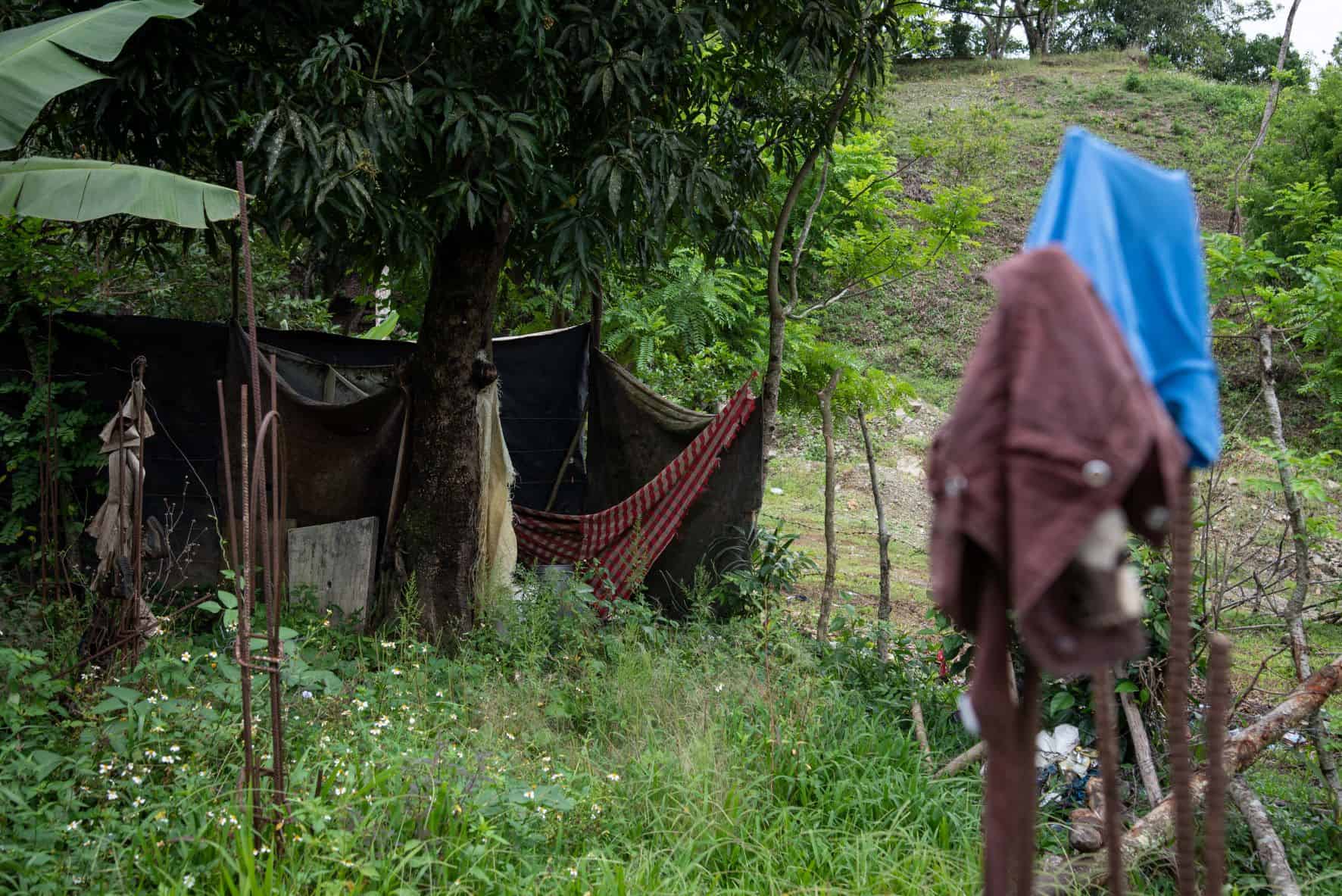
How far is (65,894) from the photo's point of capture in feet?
7.86

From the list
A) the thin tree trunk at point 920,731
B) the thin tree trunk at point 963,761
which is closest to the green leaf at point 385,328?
the thin tree trunk at point 920,731

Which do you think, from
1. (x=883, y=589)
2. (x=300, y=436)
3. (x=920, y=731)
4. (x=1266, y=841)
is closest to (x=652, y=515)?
(x=883, y=589)

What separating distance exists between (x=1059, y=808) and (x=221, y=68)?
4380 mm

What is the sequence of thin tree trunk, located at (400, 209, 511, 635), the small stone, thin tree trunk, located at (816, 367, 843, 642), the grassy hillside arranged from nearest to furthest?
the small stone
thin tree trunk, located at (816, 367, 843, 642)
thin tree trunk, located at (400, 209, 511, 635)
the grassy hillside

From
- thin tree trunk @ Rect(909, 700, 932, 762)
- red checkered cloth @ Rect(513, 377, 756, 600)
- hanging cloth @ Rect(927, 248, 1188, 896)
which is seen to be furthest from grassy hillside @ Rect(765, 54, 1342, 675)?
hanging cloth @ Rect(927, 248, 1188, 896)

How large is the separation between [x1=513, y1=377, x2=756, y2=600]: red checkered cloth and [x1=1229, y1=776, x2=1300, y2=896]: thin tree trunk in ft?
9.13

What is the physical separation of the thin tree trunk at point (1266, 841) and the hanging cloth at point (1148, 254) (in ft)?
7.85

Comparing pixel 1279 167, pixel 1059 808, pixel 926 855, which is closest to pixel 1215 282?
pixel 1059 808

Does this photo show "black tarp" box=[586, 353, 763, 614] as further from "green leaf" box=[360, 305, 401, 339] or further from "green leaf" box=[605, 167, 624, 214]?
"green leaf" box=[360, 305, 401, 339]

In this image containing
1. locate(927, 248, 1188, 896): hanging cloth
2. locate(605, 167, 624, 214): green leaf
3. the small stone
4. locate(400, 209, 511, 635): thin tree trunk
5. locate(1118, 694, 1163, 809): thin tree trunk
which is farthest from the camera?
locate(400, 209, 511, 635): thin tree trunk

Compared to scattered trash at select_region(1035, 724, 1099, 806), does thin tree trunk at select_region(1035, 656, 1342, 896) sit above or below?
above

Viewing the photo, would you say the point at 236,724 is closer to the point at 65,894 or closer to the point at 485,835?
the point at 65,894

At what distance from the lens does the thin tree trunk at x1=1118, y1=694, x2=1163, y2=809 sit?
324 cm

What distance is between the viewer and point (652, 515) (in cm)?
533
